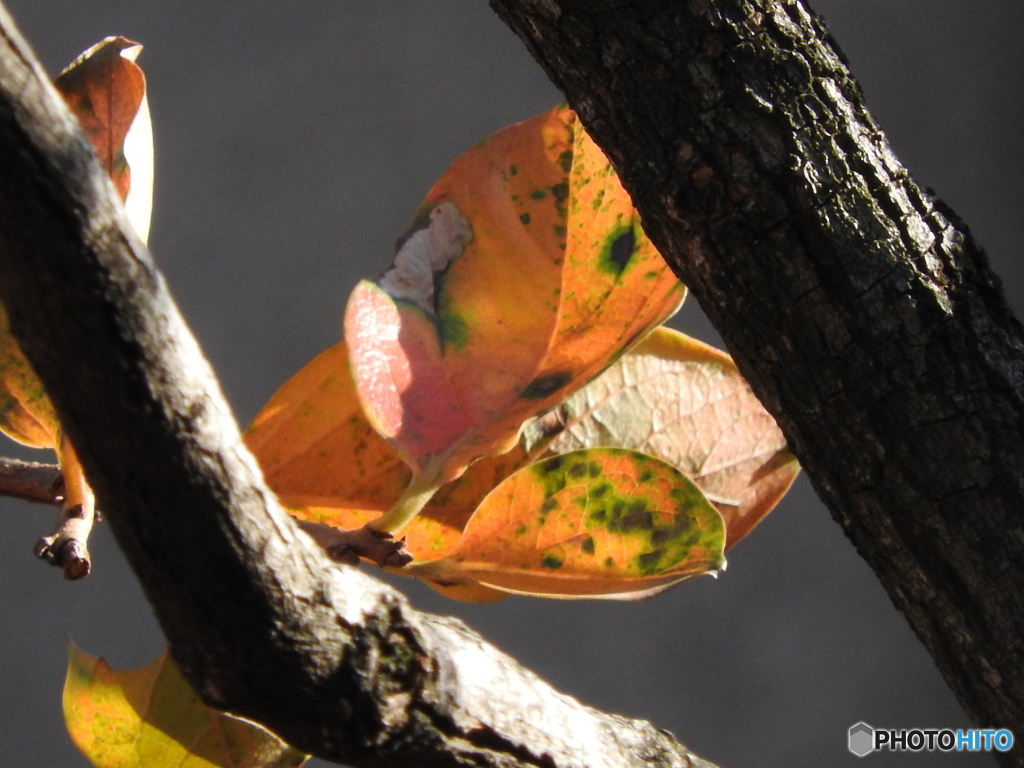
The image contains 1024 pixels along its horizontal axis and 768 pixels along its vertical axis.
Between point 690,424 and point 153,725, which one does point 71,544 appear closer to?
point 153,725

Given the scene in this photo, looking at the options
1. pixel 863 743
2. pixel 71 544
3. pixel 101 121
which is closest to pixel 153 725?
pixel 71 544

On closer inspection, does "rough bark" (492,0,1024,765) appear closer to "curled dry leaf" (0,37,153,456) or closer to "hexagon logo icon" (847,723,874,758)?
"curled dry leaf" (0,37,153,456)

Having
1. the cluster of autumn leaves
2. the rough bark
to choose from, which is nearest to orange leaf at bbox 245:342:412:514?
the cluster of autumn leaves

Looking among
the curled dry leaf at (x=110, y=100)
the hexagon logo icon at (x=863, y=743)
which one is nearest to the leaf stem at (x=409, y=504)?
the curled dry leaf at (x=110, y=100)

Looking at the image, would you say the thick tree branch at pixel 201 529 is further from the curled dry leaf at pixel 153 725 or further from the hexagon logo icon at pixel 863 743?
the hexagon logo icon at pixel 863 743

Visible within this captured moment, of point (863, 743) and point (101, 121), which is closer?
point (101, 121)
